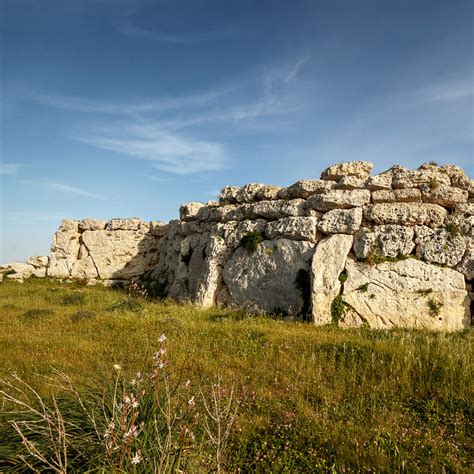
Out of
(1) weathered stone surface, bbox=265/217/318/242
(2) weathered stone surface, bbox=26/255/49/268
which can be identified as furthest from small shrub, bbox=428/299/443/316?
(2) weathered stone surface, bbox=26/255/49/268

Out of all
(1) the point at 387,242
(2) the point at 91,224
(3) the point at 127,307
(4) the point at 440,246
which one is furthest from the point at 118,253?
(4) the point at 440,246

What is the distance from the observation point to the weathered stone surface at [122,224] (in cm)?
2577

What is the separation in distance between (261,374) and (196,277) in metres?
11.7

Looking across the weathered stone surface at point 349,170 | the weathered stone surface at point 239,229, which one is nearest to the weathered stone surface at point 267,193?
the weathered stone surface at point 239,229

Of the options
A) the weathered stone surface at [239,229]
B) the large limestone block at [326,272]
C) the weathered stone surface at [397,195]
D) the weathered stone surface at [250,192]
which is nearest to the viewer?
the large limestone block at [326,272]

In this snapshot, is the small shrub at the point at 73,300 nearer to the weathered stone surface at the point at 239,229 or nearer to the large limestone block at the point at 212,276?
the large limestone block at the point at 212,276

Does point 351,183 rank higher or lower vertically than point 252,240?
higher

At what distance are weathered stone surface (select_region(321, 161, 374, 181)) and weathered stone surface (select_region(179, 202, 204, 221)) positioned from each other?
849 cm

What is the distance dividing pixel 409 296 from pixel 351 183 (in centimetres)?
517

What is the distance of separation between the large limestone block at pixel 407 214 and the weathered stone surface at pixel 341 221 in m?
0.52

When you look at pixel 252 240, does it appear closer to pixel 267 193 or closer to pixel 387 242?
pixel 267 193

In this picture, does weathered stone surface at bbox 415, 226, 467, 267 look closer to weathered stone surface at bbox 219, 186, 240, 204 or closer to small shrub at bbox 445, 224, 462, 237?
small shrub at bbox 445, 224, 462, 237

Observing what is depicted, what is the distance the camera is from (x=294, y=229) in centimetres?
1479

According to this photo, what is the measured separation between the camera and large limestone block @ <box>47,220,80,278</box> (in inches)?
979
